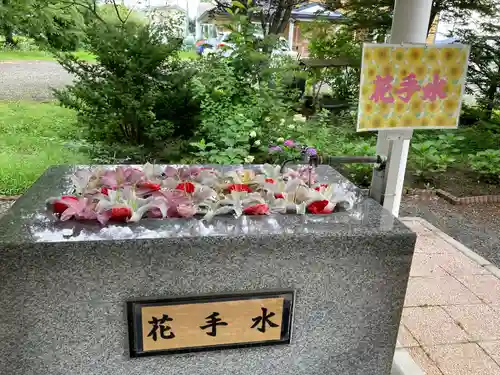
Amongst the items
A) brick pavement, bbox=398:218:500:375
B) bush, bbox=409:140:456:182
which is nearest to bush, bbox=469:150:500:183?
bush, bbox=409:140:456:182

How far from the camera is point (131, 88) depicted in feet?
14.1

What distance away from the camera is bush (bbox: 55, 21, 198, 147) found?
4.28 m

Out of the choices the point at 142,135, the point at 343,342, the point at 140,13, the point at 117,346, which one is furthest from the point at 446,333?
the point at 140,13

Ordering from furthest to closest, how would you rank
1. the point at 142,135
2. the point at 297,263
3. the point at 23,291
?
the point at 142,135, the point at 297,263, the point at 23,291

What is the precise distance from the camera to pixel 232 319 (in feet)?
4.86

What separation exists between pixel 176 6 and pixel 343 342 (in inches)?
193

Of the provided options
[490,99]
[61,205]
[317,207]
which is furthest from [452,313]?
[490,99]

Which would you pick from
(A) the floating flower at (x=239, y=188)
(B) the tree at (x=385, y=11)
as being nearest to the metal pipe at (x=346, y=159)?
(A) the floating flower at (x=239, y=188)

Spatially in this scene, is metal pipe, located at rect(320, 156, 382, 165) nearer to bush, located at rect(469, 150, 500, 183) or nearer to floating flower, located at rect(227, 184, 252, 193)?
floating flower, located at rect(227, 184, 252, 193)

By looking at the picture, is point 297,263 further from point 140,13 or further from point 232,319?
point 140,13

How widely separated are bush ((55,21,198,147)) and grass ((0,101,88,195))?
18.2 inches

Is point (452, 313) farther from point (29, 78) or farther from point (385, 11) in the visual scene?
point (29, 78)

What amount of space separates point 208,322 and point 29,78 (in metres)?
5.08

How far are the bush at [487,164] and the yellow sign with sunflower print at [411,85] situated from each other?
12.3ft
